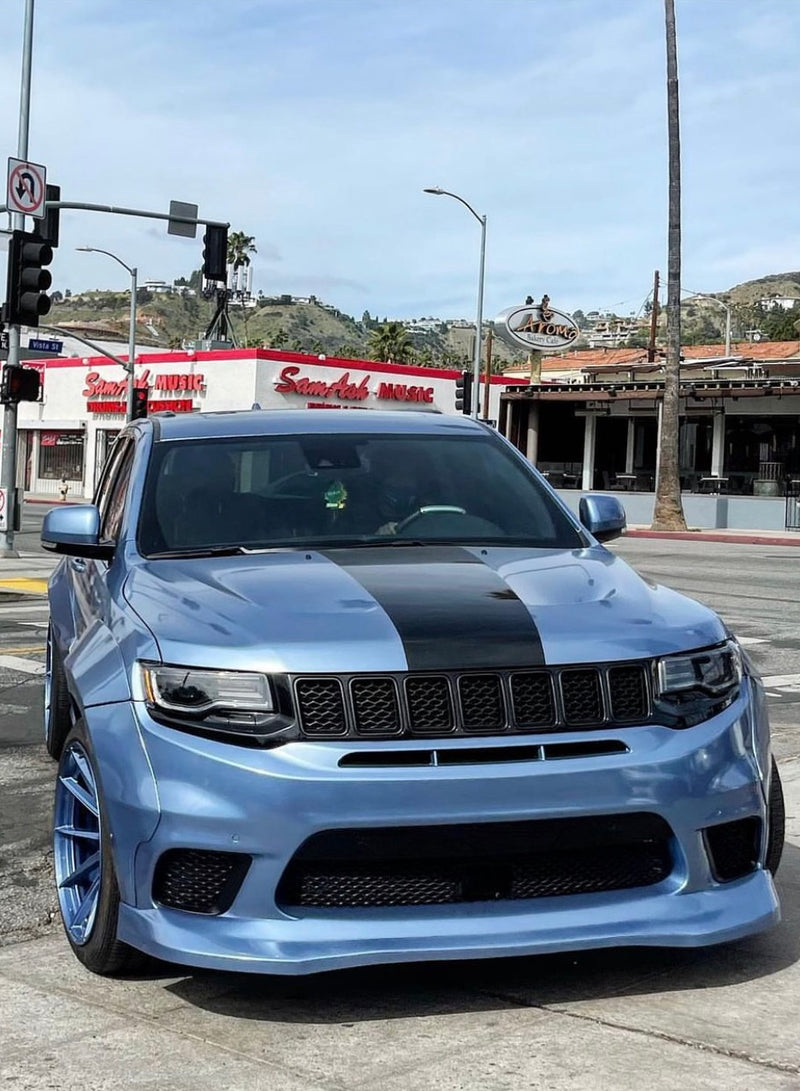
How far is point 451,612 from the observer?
3.99 meters

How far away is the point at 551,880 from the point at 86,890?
1.42 metres

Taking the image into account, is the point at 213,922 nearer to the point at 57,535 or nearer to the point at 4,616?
the point at 57,535

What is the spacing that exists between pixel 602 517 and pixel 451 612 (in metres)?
1.81

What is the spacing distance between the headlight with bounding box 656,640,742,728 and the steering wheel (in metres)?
1.50

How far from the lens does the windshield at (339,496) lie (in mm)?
5129

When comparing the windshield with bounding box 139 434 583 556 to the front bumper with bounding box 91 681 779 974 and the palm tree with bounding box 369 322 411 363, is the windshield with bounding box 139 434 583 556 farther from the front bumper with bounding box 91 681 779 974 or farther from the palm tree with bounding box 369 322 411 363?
the palm tree with bounding box 369 322 411 363

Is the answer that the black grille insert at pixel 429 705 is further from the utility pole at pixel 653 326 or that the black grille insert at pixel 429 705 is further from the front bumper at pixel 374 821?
the utility pole at pixel 653 326

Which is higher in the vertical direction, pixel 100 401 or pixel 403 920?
pixel 100 401

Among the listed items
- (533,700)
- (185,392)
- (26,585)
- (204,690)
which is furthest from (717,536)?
(204,690)

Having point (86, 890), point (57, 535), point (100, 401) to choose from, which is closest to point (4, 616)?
point (57, 535)

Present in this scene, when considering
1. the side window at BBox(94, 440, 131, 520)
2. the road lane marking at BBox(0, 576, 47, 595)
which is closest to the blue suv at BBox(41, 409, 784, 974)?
the side window at BBox(94, 440, 131, 520)

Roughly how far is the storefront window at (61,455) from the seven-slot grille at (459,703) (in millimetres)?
59587

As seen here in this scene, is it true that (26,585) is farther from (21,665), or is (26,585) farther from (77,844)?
(77,844)

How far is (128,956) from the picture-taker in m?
3.97
